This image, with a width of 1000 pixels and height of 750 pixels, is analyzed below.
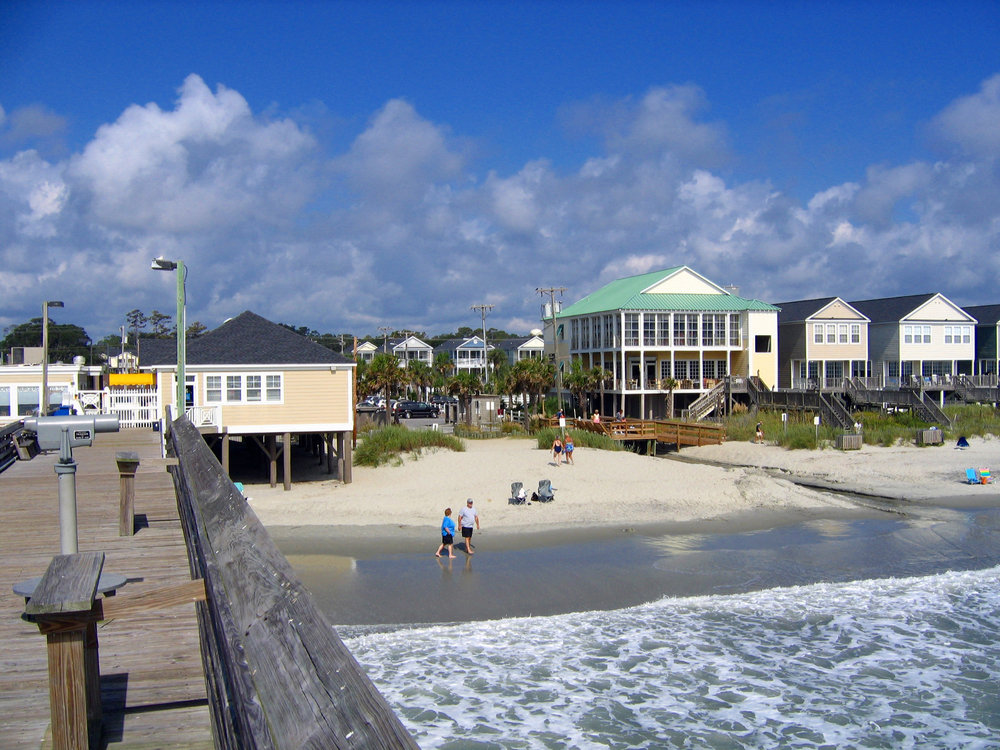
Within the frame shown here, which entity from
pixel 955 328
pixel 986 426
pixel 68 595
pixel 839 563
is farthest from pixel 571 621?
pixel 955 328

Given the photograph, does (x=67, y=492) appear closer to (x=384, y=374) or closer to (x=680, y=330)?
(x=384, y=374)

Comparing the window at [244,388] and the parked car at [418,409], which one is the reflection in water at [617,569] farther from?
the parked car at [418,409]

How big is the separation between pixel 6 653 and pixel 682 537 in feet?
73.8

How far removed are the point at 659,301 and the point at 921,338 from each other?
23.9m

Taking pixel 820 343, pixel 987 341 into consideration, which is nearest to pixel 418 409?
pixel 820 343

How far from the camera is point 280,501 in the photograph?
94.8ft

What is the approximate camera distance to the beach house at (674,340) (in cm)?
5794

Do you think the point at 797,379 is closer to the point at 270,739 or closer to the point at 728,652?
the point at 728,652

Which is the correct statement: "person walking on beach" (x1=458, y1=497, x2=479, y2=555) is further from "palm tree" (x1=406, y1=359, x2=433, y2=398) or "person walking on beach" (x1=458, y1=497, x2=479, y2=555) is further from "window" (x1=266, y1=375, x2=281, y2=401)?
"palm tree" (x1=406, y1=359, x2=433, y2=398)

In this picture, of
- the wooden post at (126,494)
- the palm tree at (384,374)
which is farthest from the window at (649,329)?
the wooden post at (126,494)

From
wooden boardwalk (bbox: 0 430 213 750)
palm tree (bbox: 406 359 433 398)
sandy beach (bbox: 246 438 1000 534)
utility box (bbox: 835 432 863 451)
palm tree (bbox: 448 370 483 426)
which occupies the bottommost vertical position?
sandy beach (bbox: 246 438 1000 534)

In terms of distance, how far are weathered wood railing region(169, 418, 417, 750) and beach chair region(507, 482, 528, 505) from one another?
26161 millimetres

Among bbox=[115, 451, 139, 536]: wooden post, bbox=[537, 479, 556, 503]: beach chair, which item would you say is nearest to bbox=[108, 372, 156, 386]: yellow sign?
bbox=[537, 479, 556, 503]: beach chair

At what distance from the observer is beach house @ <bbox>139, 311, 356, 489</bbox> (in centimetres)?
2995
